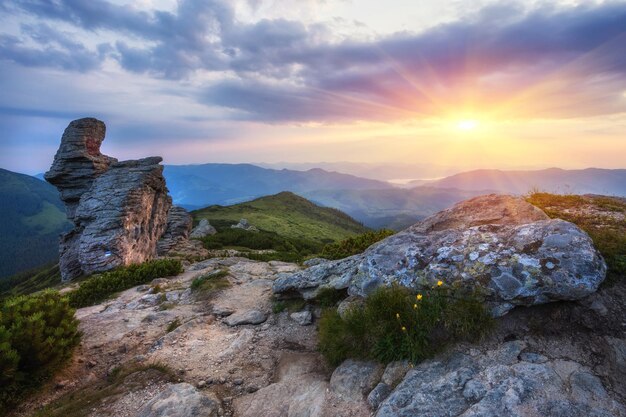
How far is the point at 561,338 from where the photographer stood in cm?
648

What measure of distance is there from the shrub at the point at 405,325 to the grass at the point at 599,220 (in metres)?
2.94

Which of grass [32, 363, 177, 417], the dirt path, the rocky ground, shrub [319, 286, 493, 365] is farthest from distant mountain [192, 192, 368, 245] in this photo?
shrub [319, 286, 493, 365]

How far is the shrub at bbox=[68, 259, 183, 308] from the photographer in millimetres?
14984

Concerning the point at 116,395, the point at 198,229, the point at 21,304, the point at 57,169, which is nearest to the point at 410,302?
the point at 116,395

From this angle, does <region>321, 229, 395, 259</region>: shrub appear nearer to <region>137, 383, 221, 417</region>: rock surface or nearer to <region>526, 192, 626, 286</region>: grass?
<region>526, 192, 626, 286</region>: grass

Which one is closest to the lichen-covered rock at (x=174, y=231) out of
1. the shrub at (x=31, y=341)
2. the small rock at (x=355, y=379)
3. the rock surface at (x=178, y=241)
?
the rock surface at (x=178, y=241)

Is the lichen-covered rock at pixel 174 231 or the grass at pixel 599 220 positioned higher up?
the grass at pixel 599 220

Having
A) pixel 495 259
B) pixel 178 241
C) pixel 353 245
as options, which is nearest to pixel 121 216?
pixel 178 241

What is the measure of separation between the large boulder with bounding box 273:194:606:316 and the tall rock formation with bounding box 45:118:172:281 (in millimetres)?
18882

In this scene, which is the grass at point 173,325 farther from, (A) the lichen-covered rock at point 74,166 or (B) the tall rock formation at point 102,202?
(A) the lichen-covered rock at point 74,166

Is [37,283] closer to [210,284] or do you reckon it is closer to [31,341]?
[210,284]

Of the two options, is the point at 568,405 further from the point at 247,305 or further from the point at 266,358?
the point at 247,305

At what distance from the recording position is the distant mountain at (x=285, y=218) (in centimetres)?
7838

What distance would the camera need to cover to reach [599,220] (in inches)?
394
